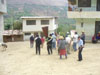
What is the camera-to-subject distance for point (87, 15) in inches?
750

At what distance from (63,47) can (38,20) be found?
86.4 feet

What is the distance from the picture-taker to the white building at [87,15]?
62.5ft

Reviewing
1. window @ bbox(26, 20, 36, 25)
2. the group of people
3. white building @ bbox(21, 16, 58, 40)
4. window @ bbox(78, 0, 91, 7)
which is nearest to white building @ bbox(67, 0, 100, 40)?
window @ bbox(78, 0, 91, 7)

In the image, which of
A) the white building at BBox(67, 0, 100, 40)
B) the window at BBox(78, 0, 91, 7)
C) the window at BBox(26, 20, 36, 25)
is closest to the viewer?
the white building at BBox(67, 0, 100, 40)

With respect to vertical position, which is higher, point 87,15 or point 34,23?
point 87,15

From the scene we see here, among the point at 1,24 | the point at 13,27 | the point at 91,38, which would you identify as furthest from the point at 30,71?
the point at 13,27

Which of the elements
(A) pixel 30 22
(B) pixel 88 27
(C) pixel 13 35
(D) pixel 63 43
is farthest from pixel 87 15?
(C) pixel 13 35

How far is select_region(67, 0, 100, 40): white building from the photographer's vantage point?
19.1 m

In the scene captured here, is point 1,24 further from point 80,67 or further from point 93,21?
point 80,67

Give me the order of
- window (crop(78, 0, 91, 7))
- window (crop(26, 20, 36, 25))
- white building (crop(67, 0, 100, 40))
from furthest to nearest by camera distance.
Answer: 1. window (crop(26, 20, 36, 25))
2. window (crop(78, 0, 91, 7))
3. white building (crop(67, 0, 100, 40))

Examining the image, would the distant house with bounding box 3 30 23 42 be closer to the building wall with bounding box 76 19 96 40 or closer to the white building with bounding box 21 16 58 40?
the white building with bounding box 21 16 58 40

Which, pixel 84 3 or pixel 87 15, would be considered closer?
pixel 87 15

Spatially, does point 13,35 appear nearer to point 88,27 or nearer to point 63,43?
point 88,27

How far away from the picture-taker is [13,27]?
1784 inches
